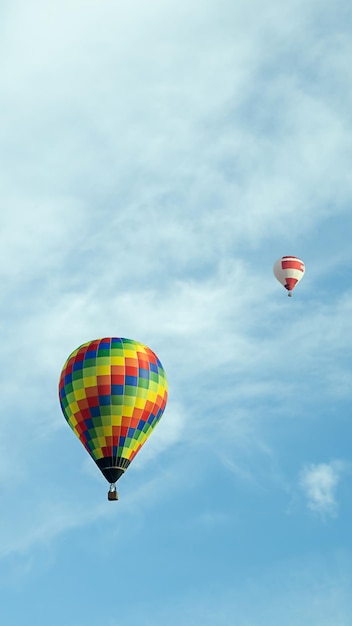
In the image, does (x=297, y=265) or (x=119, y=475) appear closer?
(x=119, y=475)

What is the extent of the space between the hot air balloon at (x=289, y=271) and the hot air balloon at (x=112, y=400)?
16.4m

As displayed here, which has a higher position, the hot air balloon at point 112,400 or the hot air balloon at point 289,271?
the hot air balloon at point 289,271

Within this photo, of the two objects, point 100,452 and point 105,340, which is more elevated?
point 105,340

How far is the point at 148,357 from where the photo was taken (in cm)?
7469

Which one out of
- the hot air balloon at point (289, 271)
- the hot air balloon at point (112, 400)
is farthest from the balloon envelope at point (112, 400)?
the hot air balloon at point (289, 271)

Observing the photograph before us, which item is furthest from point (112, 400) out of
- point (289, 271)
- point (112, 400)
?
point (289, 271)

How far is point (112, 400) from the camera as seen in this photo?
7256 cm

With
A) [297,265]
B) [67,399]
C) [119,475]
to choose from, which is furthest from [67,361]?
[297,265]

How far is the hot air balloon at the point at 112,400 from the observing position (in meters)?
72.4

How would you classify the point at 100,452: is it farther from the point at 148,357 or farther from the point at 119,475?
the point at 148,357

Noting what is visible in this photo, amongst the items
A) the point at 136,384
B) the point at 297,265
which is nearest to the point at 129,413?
the point at 136,384

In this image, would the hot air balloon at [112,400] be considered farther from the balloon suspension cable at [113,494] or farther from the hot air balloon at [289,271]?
the hot air balloon at [289,271]

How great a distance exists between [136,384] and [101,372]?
7.09ft

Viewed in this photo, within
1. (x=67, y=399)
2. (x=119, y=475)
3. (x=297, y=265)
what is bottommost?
(x=119, y=475)
